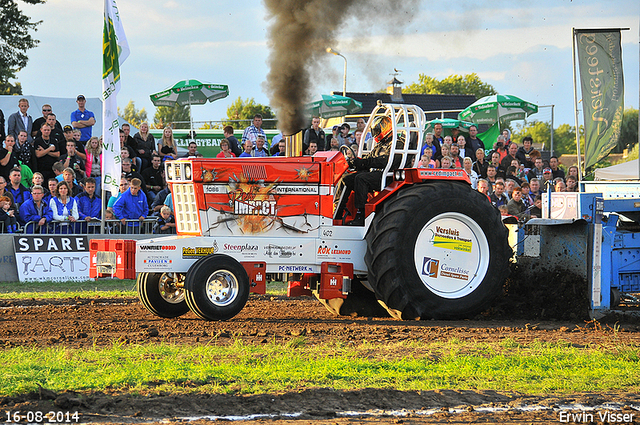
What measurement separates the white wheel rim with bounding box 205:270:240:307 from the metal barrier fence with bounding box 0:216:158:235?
6300mm

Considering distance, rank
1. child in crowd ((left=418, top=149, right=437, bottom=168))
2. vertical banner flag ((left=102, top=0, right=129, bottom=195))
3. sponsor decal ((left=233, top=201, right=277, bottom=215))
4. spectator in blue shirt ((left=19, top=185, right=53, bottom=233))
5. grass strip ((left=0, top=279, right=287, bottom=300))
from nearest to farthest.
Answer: sponsor decal ((left=233, top=201, right=277, bottom=215)), grass strip ((left=0, top=279, right=287, bottom=300)), spectator in blue shirt ((left=19, top=185, right=53, bottom=233)), vertical banner flag ((left=102, top=0, right=129, bottom=195)), child in crowd ((left=418, top=149, right=437, bottom=168))

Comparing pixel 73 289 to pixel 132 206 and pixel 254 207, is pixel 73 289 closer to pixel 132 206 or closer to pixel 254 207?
pixel 132 206

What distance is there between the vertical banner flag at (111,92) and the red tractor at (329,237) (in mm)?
5363

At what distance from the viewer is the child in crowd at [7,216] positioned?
12.9m

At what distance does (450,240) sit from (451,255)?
169mm

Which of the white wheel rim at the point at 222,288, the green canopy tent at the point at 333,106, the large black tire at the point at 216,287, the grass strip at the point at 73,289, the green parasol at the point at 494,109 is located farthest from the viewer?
the green parasol at the point at 494,109

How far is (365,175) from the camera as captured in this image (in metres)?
8.48

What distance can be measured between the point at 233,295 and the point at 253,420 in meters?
3.64

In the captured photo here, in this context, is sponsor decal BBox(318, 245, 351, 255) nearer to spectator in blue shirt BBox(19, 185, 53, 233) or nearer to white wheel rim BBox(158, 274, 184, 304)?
white wheel rim BBox(158, 274, 184, 304)

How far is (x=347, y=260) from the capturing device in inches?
331

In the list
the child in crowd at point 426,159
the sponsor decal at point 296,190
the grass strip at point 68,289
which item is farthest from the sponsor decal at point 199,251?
the child in crowd at point 426,159

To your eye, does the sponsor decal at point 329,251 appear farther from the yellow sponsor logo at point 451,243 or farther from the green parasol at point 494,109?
the green parasol at point 494,109

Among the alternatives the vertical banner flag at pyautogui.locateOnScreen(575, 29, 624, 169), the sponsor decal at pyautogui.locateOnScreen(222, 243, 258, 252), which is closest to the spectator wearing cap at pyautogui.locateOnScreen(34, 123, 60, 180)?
the sponsor decal at pyautogui.locateOnScreen(222, 243, 258, 252)

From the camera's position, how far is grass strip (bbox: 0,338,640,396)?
5048 mm
